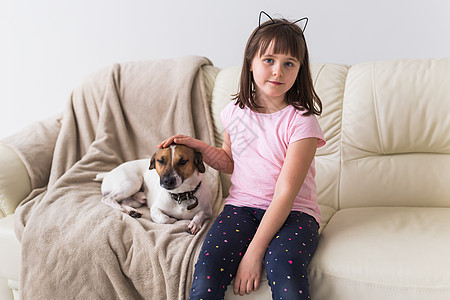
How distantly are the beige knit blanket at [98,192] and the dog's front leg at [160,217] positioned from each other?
3cm

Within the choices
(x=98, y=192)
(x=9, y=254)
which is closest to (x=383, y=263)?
(x=98, y=192)

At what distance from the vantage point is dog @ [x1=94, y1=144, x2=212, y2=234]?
171cm

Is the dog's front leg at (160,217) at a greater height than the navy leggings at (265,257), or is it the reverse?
the navy leggings at (265,257)

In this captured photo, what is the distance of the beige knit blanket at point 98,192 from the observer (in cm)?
162

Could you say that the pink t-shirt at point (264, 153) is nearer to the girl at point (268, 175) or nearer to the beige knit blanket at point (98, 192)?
the girl at point (268, 175)

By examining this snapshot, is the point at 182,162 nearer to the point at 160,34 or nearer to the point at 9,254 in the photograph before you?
the point at 9,254

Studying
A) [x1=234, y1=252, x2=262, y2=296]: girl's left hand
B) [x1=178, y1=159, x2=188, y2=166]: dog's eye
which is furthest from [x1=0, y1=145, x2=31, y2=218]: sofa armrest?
[x1=234, y1=252, x2=262, y2=296]: girl's left hand

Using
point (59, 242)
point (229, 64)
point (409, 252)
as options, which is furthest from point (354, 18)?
point (59, 242)

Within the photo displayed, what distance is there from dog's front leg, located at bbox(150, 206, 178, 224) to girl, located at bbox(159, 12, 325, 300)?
0.28 m

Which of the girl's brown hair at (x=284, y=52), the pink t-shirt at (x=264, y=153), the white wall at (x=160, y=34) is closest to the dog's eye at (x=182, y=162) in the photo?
the pink t-shirt at (x=264, y=153)

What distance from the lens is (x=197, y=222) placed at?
1783 mm

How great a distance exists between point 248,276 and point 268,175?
40cm

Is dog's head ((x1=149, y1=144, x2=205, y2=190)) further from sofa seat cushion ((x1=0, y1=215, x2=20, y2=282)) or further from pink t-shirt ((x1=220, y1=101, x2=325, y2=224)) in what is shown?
sofa seat cushion ((x1=0, y1=215, x2=20, y2=282))

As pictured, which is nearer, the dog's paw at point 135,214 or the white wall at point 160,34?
the dog's paw at point 135,214
